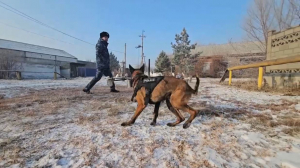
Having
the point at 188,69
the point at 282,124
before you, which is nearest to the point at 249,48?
the point at 188,69

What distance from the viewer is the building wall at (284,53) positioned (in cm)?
605

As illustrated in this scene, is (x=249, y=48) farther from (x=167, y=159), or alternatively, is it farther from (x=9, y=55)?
(x=9, y=55)

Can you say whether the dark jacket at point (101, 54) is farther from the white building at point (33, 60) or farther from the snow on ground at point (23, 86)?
the white building at point (33, 60)

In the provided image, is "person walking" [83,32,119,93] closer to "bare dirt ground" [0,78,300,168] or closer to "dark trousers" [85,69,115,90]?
"dark trousers" [85,69,115,90]

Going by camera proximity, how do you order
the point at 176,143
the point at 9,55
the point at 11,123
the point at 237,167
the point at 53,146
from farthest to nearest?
the point at 9,55 → the point at 11,123 → the point at 176,143 → the point at 53,146 → the point at 237,167

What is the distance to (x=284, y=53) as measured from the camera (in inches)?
261

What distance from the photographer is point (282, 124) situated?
257 centimetres

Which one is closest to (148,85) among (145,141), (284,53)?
Answer: (145,141)

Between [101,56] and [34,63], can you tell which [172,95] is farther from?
[34,63]

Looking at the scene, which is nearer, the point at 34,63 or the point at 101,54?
the point at 101,54

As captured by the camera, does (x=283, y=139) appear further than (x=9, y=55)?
No

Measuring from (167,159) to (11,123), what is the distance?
8.20 ft

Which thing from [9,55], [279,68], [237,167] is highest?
[9,55]

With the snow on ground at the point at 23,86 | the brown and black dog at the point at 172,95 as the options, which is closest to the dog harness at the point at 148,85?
the brown and black dog at the point at 172,95
